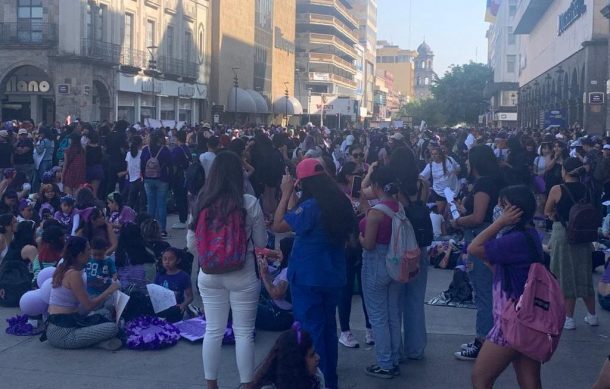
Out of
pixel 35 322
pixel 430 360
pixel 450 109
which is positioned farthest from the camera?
pixel 450 109

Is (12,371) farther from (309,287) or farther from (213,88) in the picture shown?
(213,88)

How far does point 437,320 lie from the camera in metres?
8.89

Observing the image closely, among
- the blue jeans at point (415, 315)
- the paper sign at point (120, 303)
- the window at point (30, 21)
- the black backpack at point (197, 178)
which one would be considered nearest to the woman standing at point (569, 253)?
the blue jeans at point (415, 315)

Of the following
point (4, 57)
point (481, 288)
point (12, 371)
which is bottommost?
point (12, 371)

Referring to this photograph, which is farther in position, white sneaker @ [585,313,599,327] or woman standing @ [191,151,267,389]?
white sneaker @ [585,313,599,327]

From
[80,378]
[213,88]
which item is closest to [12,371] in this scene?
[80,378]

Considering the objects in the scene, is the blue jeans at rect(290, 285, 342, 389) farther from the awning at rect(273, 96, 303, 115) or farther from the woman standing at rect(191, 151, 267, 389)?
the awning at rect(273, 96, 303, 115)

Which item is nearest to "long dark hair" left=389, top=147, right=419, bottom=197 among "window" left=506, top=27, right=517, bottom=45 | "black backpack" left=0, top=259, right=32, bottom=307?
"black backpack" left=0, top=259, right=32, bottom=307

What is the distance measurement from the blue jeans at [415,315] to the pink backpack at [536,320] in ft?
7.33

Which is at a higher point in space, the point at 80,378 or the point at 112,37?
the point at 112,37

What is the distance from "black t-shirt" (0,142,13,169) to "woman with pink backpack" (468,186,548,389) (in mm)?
13265

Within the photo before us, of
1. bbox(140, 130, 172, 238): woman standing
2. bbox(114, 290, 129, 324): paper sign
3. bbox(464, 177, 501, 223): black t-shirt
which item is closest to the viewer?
bbox(464, 177, 501, 223): black t-shirt

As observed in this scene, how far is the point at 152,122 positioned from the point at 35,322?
1947cm

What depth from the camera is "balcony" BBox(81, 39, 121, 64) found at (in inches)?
1448
